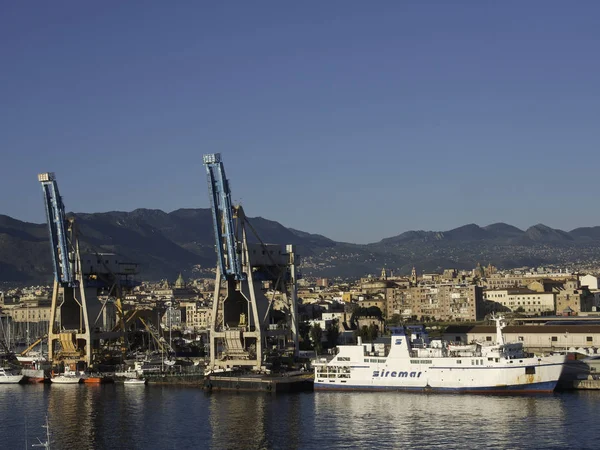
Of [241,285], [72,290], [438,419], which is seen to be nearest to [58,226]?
[72,290]

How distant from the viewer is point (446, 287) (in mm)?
145000

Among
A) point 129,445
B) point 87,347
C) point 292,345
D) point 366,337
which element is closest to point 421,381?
point 292,345

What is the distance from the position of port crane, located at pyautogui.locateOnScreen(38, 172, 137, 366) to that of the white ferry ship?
19.6m

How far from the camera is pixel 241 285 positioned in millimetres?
67375

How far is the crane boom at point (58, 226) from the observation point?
7306cm

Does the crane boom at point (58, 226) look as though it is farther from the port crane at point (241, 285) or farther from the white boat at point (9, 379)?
the port crane at point (241, 285)

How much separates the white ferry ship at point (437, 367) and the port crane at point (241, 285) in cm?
759

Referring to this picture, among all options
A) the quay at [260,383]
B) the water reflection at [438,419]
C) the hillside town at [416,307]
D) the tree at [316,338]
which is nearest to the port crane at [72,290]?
the quay at [260,383]

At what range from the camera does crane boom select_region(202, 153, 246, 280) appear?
219 ft

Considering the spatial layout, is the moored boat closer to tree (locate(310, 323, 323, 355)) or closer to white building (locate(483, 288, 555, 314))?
tree (locate(310, 323, 323, 355))

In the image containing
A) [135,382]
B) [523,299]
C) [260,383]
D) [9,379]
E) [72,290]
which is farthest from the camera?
[523,299]

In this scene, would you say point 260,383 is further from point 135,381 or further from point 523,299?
point 523,299

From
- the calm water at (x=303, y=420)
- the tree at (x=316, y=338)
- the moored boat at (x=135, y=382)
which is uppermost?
the tree at (x=316, y=338)

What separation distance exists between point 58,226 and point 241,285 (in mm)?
14702
